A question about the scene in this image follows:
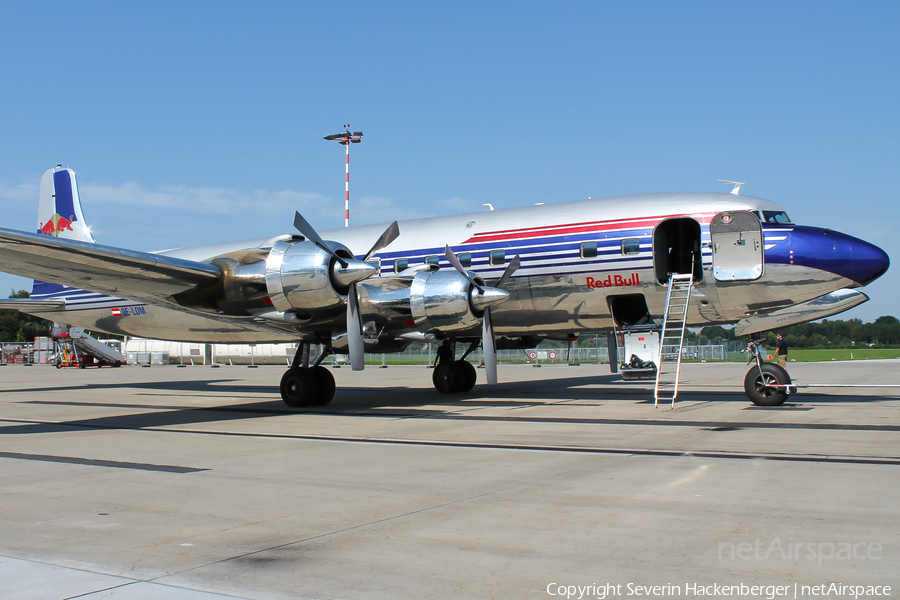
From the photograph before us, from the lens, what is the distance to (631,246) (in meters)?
13.6

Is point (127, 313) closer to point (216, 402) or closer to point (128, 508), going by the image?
point (216, 402)

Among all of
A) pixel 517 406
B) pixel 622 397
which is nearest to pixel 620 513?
pixel 517 406

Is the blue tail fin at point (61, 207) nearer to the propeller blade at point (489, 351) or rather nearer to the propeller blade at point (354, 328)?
the propeller blade at point (354, 328)

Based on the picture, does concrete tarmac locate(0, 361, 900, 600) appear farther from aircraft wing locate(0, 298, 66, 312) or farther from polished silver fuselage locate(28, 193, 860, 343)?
aircraft wing locate(0, 298, 66, 312)

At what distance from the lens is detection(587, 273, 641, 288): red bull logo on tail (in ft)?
44.6

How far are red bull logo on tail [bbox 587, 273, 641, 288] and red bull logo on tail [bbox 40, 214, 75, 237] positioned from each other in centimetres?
→ 1585

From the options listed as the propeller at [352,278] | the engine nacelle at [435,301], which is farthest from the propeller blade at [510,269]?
the propeller at [352,278]

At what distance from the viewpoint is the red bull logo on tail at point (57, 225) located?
20609 mm

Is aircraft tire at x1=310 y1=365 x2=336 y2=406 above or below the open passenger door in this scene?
below

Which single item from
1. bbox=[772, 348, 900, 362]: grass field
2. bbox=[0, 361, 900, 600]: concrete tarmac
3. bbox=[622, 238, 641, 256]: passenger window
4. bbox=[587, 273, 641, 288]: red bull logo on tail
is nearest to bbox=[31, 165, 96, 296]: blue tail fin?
bbox=[0, 361, 900, 600]: concrete tarmac

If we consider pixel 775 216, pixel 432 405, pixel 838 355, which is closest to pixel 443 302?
pixel 432 405

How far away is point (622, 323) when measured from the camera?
1452cm

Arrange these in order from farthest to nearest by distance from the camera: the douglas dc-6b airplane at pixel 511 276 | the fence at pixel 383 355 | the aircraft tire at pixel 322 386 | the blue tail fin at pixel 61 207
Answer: the fence at pixel 383 355, the blue tail fin at pixel 61 207, the aircraft tire at pixel 322 386, the douglas dc-6b airplane at pixel 511 276

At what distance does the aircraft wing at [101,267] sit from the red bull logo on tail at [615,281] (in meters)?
7.39
